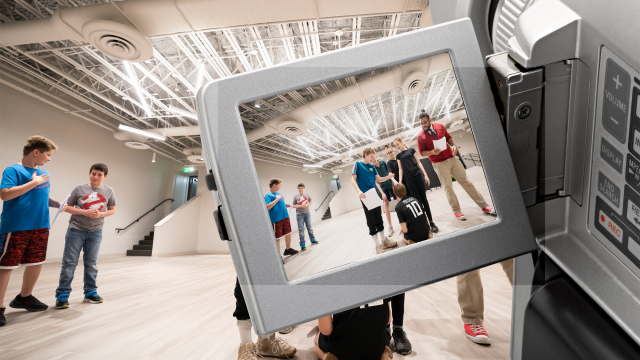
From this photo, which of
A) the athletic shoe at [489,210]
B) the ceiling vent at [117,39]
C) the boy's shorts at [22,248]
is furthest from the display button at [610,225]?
the ceiling vent at [117,39]

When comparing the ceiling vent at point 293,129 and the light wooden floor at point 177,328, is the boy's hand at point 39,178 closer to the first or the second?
the light wooden floor at point 177,328

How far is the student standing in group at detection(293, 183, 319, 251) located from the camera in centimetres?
47

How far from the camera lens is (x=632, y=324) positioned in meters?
0.28

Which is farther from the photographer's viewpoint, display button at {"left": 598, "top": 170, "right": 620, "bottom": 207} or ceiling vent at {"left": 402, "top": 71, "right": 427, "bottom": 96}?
ceiling vent at {"left": 402, "top": 71, "right": 427, "bottom": 96}

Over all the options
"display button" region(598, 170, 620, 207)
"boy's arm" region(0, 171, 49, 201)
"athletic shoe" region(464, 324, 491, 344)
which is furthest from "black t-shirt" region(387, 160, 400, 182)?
"boy's arm" region(0, 171, 49, 201)

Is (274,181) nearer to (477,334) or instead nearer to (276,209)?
(276,209)

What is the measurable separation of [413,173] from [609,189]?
231 millimetres

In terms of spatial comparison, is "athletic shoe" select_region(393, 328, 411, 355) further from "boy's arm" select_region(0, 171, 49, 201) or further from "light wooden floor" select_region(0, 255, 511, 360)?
"boy's arm" select_region(0, 171, 49, 201)

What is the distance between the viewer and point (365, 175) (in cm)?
49

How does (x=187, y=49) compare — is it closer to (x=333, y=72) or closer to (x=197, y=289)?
(x=197, y=289)

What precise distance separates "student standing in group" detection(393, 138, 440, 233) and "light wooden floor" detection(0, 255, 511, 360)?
1328 millimetres

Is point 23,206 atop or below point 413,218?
below

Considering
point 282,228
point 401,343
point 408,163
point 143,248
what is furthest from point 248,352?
point 143,248

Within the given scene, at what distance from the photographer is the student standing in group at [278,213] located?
42 cm
